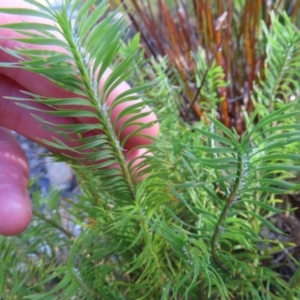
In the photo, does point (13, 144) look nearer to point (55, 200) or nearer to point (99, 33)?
point (55, 200)

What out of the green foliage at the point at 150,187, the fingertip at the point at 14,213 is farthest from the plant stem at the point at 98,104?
the fingertip at the point at 14,213

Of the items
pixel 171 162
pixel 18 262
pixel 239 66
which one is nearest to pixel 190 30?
pixel 239 66

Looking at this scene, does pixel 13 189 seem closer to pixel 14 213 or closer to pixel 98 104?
pixel 14 213

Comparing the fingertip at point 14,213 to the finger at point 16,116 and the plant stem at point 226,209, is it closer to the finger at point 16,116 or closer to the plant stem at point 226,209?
the finger at point 16,116

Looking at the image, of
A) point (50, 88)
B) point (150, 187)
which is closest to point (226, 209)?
point (150, 187)

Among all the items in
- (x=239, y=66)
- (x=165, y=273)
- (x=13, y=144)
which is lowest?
(x=165, y=273)

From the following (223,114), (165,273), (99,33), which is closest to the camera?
(99,33)

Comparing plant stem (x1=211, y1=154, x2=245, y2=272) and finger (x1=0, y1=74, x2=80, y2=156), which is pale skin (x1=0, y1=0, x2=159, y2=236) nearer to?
finger (x1=0, y1=74, x2=80, y2=156)
